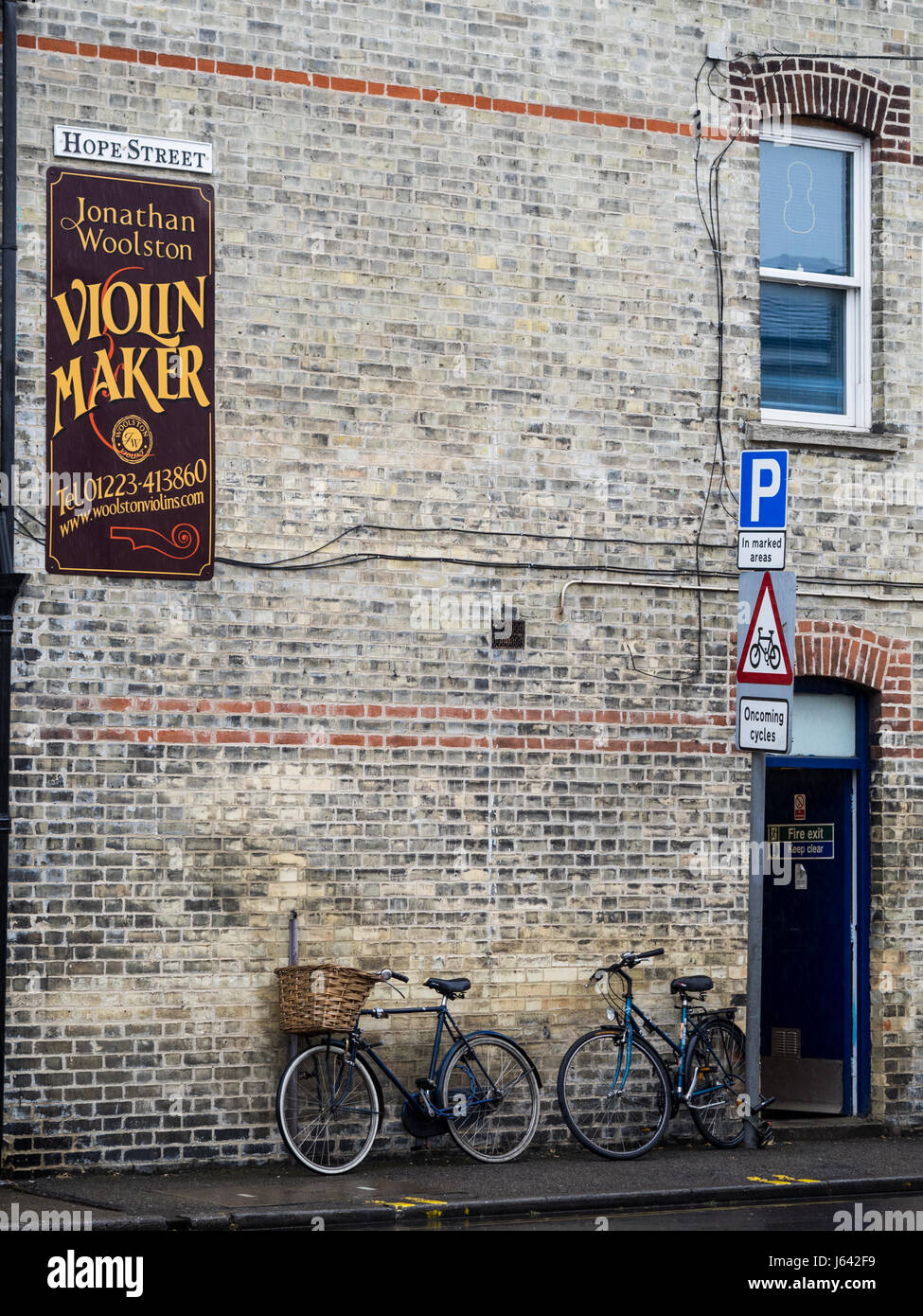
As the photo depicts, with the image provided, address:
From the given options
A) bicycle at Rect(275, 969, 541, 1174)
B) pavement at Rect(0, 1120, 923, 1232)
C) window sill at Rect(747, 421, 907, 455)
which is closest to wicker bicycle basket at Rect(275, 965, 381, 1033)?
bicycle at Rect(275, 969, 541, 1174)

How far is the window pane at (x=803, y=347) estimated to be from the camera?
13.7 m

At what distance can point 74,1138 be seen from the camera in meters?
11.1

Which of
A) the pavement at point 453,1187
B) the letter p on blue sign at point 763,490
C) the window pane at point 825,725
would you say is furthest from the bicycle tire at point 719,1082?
the letter p on blue sign at point 763,490

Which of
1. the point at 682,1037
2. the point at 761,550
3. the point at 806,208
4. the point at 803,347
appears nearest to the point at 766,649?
the point at 761,550

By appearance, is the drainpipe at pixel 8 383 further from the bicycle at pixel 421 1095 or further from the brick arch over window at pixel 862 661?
the brick arch over window at pixel 862 661

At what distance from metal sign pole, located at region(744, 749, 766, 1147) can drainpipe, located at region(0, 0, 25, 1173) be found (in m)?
4.49

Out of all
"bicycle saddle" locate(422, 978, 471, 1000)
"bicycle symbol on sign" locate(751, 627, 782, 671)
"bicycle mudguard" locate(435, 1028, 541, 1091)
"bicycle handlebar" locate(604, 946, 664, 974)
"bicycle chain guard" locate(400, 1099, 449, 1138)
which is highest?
"bicycle symbol on sign" locate(751, 627, 782, 671)

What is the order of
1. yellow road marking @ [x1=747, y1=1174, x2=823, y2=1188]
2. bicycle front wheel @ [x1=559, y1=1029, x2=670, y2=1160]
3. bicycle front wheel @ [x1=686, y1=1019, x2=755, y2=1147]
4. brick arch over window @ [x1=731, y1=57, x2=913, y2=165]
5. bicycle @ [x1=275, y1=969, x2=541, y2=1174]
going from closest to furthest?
yellow road marking @ [x1=747, y1=1174, x2=823, y2=1188] → bicycle @ [x1=275, y1=969, x2=541, y2=1174] → bicycle front wheel @ [x1=559, y1=1029, x2=670, y2=1160] → bicycle front wheel @ [x1=686, y1=1019, x2=755, y2=1147] → brick arch over window @ [x1=731, y1=57, x2=913, y2=165]

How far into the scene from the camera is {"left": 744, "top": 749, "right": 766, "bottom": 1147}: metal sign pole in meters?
11.7

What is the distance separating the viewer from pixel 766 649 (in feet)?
37.9

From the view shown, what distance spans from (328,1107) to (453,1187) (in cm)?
110

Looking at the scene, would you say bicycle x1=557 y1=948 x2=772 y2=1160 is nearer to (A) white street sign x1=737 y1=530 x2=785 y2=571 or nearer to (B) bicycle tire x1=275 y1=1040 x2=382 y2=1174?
(B) bicycle tire x1=275 y1=1040 x2=382 y2=1174

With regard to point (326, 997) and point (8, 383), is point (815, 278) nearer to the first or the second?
point (8, 383)
